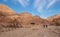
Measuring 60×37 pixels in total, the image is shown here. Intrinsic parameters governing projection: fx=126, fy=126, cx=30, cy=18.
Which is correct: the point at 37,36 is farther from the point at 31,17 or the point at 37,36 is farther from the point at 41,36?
the point at 31,17

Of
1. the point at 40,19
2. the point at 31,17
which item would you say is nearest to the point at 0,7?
the point at 31,17

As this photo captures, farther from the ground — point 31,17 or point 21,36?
point 31,17

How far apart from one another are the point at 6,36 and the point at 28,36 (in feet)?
10.8

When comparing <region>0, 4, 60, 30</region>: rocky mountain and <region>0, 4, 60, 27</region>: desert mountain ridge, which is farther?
<region>0, 4, 60, 30</region>: rocky mountain

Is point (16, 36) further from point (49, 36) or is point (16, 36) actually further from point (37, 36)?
point (49, 36)

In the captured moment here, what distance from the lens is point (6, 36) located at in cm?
1831

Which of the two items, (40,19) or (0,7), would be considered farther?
(40,19)

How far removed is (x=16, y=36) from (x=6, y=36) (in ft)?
5.19

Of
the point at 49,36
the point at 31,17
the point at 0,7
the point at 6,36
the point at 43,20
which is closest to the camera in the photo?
the point at 49,36

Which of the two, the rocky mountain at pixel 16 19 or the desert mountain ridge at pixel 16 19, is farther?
the rocky mountain at pixel 16 19

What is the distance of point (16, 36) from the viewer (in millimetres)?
17844

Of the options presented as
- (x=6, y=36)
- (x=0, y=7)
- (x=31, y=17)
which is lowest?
(x=6, y=36)

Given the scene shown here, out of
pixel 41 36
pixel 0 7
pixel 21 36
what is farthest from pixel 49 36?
pixel 0 7

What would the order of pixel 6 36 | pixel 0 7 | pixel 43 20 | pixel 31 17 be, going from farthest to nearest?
pixel 43 20
pixel 31 17
pixel 0 7
pixel 6 36
